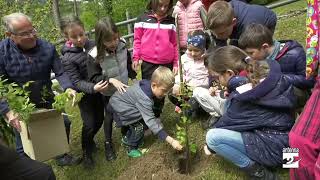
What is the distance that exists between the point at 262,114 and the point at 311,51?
607 mm

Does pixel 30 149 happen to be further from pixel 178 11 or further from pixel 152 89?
pixel 178 11

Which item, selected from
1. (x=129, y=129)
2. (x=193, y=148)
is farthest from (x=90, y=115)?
(x=193, y=148)

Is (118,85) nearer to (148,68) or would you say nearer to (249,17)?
(148,68)

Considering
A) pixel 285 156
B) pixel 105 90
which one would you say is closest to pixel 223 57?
pixel 285 156

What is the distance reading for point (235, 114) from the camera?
3203mm

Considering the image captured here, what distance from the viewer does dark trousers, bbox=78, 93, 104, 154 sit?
14.0 feet

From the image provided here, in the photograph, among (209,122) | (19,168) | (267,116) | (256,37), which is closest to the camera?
(19,168)

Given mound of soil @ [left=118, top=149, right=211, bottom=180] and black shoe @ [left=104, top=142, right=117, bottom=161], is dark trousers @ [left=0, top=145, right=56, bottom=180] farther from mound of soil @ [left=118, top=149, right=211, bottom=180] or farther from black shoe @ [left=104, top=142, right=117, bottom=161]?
black shoe @ [left=104, top=142, right=117, bottom=161]

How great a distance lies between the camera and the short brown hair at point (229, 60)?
3219 mm

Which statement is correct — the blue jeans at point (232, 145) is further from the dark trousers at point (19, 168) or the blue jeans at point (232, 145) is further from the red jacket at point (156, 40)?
the red jacket at point (156, 40)

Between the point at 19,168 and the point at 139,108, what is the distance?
135 centimetres

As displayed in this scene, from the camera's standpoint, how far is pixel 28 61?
410 cm

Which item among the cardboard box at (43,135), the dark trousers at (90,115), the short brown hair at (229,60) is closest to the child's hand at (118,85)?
the dark trousers at (90,115)

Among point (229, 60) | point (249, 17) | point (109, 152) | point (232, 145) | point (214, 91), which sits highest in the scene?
point (249, 17)
